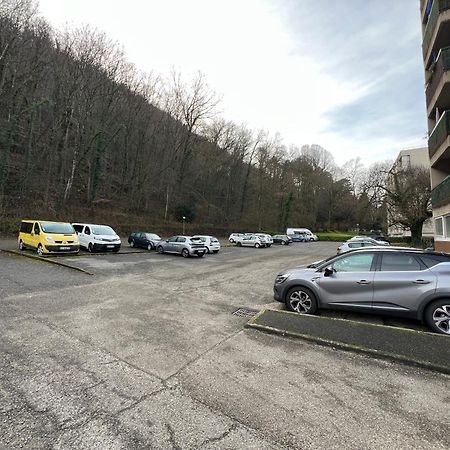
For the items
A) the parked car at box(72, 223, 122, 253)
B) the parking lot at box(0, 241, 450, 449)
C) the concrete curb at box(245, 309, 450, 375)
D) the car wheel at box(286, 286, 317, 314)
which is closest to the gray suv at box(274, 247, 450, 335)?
the car wheel at box(286, 286, 317, 314)

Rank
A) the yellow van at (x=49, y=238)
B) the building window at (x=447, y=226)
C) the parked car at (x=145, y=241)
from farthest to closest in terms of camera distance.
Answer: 1. the parked car at (x=145, y=241)
2. the building window at (x=447, y=226)
3. the yellow van at (x=49, y=238)

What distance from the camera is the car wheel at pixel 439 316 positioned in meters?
4.62

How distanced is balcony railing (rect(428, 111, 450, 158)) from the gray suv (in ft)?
36.1

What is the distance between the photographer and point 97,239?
16547 mm

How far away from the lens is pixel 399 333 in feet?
14.6

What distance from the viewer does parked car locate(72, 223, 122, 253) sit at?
1658 cm

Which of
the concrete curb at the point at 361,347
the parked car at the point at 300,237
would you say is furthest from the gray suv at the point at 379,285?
the parked car at the point at 300,237

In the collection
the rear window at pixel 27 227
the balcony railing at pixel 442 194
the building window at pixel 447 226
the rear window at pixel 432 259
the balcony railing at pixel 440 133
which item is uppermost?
the balcony railing at pixel 440 133

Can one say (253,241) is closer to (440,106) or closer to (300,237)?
(300,237)

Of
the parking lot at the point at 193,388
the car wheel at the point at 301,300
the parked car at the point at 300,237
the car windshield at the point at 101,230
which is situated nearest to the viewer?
the parking lot at the point at 193,388

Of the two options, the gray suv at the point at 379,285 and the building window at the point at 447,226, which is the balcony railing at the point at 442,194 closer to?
the building window at the point at 447,226

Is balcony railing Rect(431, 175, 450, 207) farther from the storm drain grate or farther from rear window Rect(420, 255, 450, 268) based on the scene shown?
the storm drain grate

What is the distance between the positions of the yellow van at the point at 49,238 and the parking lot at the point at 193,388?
9.12 m

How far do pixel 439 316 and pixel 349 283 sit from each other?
147 cm
